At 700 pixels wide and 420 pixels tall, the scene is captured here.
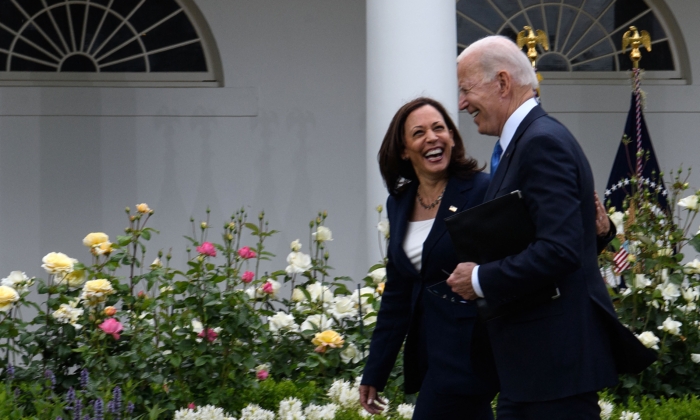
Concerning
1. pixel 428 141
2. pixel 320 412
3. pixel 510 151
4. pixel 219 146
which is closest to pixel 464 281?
pixel 510 151

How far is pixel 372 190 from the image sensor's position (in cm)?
577

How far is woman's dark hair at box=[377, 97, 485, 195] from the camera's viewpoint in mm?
2959

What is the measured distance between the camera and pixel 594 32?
937cm

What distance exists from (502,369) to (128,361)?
1.87 meters

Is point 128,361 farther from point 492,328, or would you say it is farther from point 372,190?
point 372,190

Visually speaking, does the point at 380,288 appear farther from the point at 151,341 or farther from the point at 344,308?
the point at 151,341

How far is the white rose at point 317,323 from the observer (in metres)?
4.25

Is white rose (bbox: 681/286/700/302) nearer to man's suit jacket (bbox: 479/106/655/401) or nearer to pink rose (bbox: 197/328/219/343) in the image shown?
man's suit jacket (bbox: 479/106/655/401)

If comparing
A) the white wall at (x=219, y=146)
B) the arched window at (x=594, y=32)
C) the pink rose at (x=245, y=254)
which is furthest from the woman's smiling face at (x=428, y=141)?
the arched window at (x=594, y=32)

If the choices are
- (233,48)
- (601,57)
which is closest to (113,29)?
(233,48)

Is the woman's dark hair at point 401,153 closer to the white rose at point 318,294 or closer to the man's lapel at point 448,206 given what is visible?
the man's lapel at point 448,206

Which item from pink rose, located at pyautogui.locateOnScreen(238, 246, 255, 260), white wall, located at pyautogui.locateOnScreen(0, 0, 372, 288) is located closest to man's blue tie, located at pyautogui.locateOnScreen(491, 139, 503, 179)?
pink rose, located at pyautogui.locateOnScreen(238, 246, 255, 260)

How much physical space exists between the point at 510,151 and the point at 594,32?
752 centimetres

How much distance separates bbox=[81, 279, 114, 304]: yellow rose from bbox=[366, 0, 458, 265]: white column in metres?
2.19
